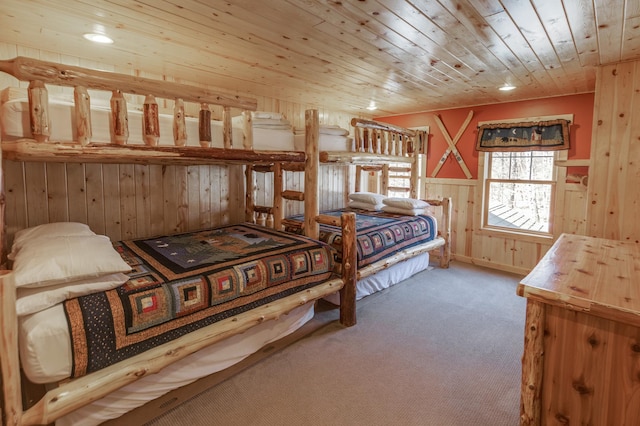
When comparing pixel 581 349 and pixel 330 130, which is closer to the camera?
pixel 581 349

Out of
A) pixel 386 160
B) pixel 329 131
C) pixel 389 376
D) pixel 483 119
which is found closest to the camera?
pixel 389 376

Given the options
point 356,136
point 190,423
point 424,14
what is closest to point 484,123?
point 356,136

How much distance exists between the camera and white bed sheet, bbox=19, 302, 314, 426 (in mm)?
1361

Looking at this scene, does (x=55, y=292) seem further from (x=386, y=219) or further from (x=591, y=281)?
(x=386, y=219)

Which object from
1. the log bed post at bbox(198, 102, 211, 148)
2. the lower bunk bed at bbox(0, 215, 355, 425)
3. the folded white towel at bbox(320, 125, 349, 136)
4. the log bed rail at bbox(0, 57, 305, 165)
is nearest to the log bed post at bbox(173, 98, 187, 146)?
the log bed rail at bbox(0, 57, 305, 165)

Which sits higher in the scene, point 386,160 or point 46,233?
point 386,160

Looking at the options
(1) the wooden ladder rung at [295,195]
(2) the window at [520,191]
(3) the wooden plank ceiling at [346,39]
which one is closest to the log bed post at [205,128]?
(3) the wooden plank ceiling at [346,39]

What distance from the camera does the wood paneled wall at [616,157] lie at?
277 cm

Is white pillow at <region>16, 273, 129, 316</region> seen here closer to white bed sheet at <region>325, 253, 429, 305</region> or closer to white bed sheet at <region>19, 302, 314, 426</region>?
white bed sheet at <region>19, 302, 314, 426</region>

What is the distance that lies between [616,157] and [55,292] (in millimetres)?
4030

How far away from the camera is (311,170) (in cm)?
297

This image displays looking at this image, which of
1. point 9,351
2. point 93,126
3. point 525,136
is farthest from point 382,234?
point 9,351

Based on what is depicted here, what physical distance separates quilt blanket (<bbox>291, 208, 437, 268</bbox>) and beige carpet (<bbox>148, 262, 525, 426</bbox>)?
1.82 ft

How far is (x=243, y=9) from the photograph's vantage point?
6.34 ft
